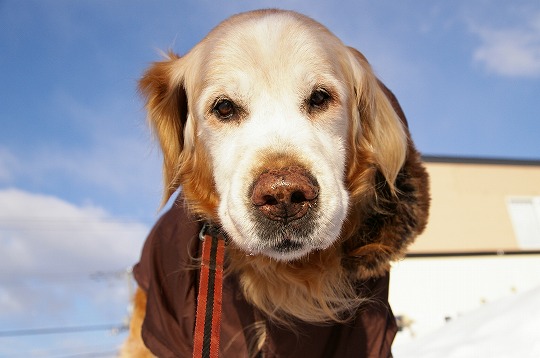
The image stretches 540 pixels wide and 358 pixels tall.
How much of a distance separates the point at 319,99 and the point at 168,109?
1.06m

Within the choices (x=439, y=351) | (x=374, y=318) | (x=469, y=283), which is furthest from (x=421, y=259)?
(x=374, y=318)

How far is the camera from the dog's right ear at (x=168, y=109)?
3031 millimetres

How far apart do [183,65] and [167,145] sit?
1.61 feet

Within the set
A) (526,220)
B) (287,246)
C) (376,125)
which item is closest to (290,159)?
(287,246)

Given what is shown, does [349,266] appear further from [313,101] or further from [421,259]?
[421,259]

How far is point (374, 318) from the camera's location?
280 centimetres

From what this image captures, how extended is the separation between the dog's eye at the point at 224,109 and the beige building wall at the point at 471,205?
1277cm

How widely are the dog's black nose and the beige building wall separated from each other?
13.0m

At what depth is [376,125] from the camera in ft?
9.53

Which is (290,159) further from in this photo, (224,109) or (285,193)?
(224,109)

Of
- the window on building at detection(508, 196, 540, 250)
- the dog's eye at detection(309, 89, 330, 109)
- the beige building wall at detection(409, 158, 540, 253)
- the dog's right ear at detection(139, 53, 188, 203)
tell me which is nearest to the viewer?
the dog's eye at detection(309, 89, 330, 109)

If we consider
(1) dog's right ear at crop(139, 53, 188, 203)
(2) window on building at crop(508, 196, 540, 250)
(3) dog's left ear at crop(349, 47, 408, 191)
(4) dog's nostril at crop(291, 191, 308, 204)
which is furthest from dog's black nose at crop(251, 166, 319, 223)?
(2) window on building at crop(508, 196, 540, 250)

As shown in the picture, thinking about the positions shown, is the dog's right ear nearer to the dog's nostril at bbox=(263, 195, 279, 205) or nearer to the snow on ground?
the dog's nostril at bbox=(263, 195, 279, 205)

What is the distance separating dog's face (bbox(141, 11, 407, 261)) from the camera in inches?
81.6
